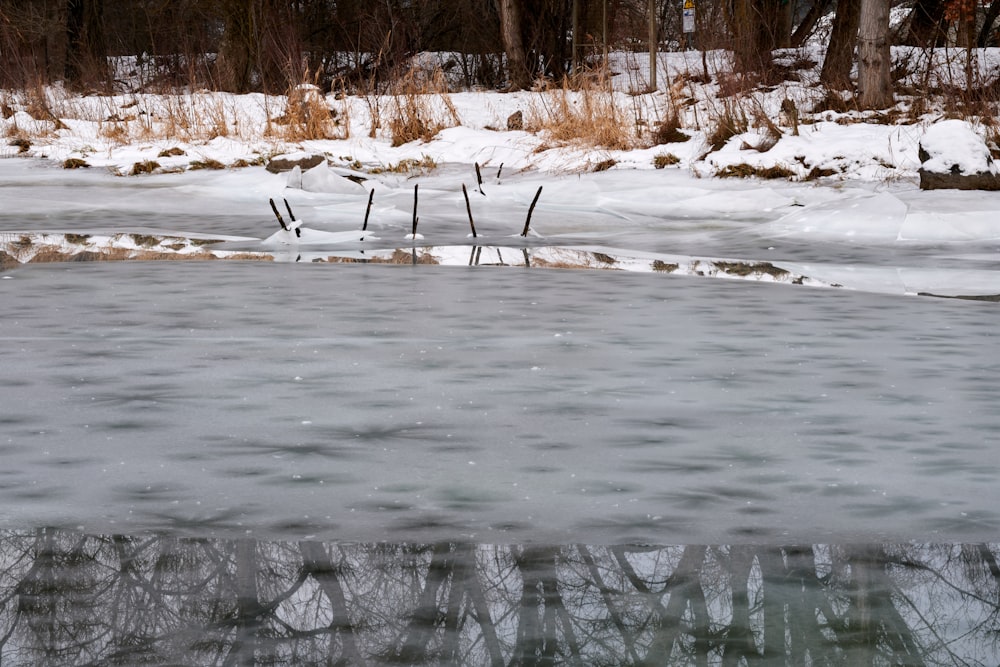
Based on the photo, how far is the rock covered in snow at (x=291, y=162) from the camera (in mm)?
9797

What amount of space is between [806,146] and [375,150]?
442 cm

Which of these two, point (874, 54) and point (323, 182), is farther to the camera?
point (874, 54)

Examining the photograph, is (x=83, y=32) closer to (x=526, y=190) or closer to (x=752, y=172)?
(x=526, y=190)

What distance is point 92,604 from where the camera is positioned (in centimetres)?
168

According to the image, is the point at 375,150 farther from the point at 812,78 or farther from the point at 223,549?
the point at 223,549

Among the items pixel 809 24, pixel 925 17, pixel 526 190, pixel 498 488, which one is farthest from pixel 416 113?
pixel 498 488

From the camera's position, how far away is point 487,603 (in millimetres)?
1693

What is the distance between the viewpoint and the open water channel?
1.62 meters

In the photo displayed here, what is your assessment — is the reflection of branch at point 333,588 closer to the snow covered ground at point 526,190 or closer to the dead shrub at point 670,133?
the snow covered ground at point 526,190

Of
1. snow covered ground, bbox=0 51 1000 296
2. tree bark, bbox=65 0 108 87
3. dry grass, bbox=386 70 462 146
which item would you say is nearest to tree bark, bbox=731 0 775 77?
snow covered ground, bbox=0 51 1000 296

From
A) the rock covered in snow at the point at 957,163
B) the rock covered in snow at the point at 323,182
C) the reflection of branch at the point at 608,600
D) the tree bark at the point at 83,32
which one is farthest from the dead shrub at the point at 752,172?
the tree bark at the point at 83,32

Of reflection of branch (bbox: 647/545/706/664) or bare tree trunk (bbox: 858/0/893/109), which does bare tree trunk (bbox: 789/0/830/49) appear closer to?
bare tree trunk (bbox: 858/0/893/109)

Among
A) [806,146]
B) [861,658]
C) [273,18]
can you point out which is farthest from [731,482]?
[273,18]

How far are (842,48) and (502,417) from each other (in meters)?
12.3
